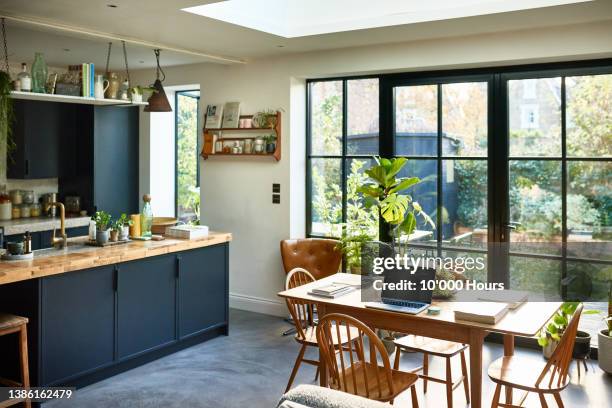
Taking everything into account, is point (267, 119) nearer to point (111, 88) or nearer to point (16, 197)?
point (111, 88)

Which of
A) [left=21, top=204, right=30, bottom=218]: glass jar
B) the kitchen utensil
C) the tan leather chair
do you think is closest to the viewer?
the tan leather chair

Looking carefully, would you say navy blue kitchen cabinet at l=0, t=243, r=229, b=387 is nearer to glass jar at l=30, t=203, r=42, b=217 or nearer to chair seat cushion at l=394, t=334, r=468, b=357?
chair seat cushion at l=394, t=334, r=468, b=357

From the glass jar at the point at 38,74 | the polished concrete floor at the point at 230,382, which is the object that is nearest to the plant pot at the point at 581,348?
the polished concrete floor at the point at 230,382

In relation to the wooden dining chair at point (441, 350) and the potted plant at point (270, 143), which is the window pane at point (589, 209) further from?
the potted plant at point (270, 143)

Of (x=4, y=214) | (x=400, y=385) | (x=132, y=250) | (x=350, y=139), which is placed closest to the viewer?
(x=400, y=385)

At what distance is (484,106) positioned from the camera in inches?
208

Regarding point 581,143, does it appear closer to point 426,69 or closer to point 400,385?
point 426,69

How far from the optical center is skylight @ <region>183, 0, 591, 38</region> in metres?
4.34

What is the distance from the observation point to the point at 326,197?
6203 mm

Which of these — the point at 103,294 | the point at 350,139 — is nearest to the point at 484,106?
the point at 350,139

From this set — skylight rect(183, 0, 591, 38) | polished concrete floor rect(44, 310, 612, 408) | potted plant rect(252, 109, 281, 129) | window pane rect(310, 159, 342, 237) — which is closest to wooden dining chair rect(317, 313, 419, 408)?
polished concrete floor rect(44, 310, 612, 408)

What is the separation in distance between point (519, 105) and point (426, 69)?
2.79 ft

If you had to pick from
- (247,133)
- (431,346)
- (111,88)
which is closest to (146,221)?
(111,88)

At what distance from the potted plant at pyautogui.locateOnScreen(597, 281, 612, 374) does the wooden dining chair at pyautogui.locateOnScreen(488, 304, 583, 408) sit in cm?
139
